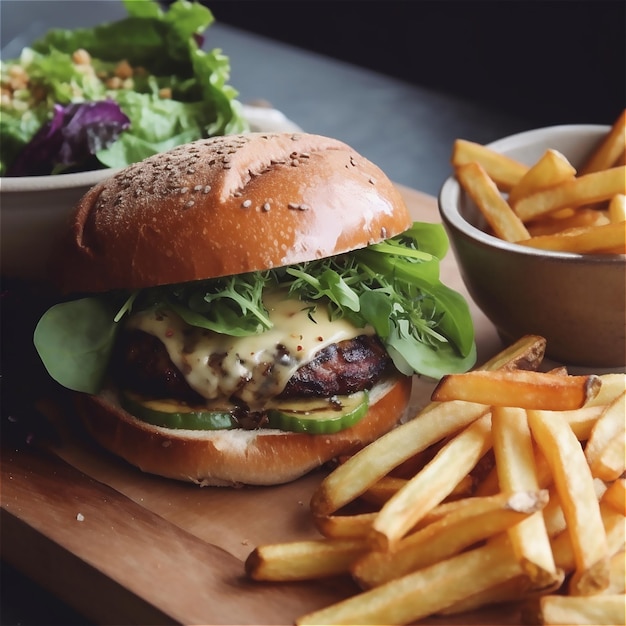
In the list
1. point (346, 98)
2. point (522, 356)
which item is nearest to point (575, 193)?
point (522, 356)

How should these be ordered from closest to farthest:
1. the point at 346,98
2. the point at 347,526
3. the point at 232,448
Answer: the point at 347,526 < the point at 232,448 < the point at 346,98

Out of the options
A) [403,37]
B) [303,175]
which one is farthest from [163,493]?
[403,37]

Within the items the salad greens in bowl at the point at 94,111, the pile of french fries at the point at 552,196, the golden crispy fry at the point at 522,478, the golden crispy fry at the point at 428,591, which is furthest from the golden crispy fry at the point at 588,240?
the salad greens in bowl at the point at 94,111

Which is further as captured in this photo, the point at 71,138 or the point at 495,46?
the point at 495,46

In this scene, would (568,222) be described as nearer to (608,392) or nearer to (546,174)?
(546,174)

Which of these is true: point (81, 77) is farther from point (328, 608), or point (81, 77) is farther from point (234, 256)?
point (328, 608)

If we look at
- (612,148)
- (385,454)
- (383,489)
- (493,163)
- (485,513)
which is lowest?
(383,489)

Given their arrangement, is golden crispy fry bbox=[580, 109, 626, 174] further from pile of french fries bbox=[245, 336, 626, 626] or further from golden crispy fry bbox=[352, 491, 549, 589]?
golden crispy fry bbox=[352, 491, 549, 589]

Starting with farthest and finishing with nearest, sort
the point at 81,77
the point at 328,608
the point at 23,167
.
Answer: the point at 81,77, the point at 23,167, the point at 328,608
